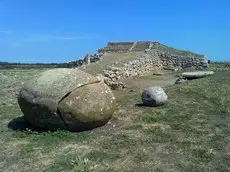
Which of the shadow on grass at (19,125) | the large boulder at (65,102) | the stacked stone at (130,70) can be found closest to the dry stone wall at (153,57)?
the stacked stone at (130,70)

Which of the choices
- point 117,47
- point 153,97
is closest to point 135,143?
point 153,97

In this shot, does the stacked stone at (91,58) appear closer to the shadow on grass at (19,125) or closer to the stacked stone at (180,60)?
the stacked stone at (180,60)

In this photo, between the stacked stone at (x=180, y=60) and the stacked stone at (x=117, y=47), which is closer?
the stacked stone at (x=180, y=60)

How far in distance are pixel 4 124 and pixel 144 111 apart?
4279mm

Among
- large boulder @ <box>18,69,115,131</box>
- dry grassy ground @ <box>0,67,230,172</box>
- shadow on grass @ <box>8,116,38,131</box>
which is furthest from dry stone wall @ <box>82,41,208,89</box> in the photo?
large boulder @ <box>18,69,115,131</box>

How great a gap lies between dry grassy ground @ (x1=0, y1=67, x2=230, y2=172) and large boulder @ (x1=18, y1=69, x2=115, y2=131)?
0.97 feet

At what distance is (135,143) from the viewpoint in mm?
9969

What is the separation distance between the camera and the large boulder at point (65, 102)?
10773 millimetres

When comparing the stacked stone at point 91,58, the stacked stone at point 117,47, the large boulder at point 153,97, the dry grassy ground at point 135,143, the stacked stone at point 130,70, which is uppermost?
the stacked stone at point 117,47

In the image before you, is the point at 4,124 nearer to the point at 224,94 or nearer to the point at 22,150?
the point at 22,150

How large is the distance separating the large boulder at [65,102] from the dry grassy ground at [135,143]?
11.6 inches

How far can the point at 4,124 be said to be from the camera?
12.1 metres

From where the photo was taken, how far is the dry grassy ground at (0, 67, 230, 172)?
28.7ft

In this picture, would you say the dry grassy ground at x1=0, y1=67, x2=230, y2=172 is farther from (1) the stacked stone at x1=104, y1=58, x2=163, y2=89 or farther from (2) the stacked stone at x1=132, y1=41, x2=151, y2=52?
(2) the stacked stone at x1=132, y1=41, x2=151, y2=52
